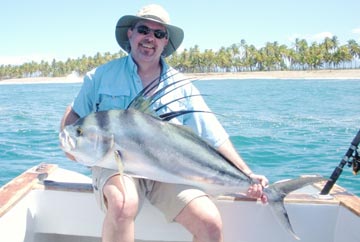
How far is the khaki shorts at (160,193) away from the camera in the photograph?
244 centimetres

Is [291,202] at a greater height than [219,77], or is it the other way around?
[291,202]

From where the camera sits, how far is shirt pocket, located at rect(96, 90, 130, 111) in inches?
111

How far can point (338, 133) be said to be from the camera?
12664mm

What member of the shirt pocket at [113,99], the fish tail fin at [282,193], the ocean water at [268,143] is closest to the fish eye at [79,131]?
the shirt pocket at [113,99]

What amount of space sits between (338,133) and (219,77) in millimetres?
78575

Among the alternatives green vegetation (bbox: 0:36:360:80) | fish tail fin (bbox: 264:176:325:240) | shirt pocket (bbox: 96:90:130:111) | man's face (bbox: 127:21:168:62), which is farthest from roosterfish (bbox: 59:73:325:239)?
green vegetation (bbox: 0:36:360:80)

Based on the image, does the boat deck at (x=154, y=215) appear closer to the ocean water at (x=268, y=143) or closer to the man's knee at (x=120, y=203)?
the man's knee at (x=120, y=203)

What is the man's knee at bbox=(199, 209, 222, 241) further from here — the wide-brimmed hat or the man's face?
the wide-brimmed hat

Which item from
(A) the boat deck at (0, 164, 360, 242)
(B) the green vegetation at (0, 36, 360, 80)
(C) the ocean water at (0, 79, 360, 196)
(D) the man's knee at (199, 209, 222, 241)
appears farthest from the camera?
(B) the green vegetation at (0, 36, 360, 80)

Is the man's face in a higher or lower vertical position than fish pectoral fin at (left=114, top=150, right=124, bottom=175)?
higher

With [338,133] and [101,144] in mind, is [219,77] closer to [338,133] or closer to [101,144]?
[338,133]

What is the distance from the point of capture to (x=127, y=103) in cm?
285

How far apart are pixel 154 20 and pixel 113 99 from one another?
613 millimetres

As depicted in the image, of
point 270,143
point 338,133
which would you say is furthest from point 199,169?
point 338,133
